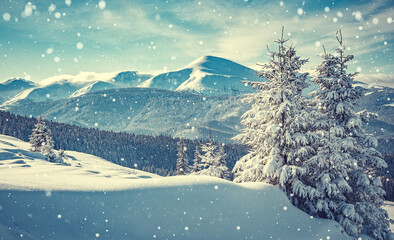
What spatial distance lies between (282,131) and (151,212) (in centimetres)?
861

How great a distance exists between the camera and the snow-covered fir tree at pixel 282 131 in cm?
1200

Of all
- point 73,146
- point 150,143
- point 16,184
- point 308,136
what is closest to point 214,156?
point 308,136

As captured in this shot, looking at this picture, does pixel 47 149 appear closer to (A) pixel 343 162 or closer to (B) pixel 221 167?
(B) pixel 221 167

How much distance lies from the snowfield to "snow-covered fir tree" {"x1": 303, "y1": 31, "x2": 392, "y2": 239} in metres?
4.65

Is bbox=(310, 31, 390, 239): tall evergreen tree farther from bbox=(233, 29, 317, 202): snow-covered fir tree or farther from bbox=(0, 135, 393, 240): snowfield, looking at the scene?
bbox=(0, 135, 393, 240): snowfield

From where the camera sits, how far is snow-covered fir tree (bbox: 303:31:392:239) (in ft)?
40.0

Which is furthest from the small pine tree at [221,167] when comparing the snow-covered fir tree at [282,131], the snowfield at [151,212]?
the snowfield at [151,212]

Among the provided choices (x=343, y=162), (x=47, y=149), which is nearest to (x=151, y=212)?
(x=343, y=162)

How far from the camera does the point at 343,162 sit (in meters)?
12.6

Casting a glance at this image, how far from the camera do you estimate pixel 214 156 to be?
89.3ft

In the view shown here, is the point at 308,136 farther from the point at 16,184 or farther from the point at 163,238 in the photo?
the point at 16,184

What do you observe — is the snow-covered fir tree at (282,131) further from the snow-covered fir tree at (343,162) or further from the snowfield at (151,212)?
the snowfield at (151,212)

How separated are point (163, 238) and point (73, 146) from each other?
4867 inches

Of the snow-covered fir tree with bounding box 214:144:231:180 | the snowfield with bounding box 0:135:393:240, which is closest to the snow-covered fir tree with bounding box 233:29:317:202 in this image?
the snowfield with bounding box 0:135:393:240
